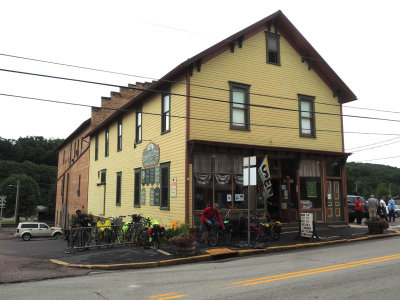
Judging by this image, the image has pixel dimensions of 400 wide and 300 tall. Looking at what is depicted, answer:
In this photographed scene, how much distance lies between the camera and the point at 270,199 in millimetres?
18719

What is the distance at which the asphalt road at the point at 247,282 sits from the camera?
6.60m

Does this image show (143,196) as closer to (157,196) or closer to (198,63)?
(157,196)

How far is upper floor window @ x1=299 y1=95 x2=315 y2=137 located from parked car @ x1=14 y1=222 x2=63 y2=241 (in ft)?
94.2

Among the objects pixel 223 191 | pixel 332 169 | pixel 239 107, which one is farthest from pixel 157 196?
pixel 332 169

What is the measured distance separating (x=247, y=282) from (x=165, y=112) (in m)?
11.2

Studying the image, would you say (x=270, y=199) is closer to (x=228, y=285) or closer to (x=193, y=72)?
(x=193, y=72)

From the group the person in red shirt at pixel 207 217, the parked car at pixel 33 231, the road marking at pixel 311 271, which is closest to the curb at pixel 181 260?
the person in red shirt at pixel 207 217

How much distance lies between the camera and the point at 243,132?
1661cm

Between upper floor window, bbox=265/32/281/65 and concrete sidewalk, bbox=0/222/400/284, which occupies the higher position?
upper floor window, bbox=265/32/281/65

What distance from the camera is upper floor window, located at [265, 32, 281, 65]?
1830 centimetres

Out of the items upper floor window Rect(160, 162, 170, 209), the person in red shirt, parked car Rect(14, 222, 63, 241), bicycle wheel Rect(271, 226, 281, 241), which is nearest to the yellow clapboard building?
Result: upper floor window Rect(160, 162, 170, 209)

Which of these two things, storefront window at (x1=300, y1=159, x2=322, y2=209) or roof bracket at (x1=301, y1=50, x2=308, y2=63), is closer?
storefront window at (x1=300, y1=159, x2=322, y2=209)

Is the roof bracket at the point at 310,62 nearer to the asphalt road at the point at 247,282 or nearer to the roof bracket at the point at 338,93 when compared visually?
the roof bracket at the point at 338,93

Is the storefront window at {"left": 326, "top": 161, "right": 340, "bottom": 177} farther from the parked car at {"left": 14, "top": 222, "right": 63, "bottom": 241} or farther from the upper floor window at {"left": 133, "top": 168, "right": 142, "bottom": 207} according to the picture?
the parked car at {"left": 14, "top": 222, "right": 63, "bottom": 241}
